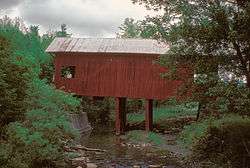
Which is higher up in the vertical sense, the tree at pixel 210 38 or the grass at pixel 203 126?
the tree at pixel 210 38

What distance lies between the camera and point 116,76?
26688mm

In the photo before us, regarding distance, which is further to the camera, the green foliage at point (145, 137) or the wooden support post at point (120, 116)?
the wooden support post at point (120, 116)

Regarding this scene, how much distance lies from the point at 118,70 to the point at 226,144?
35.8 feet

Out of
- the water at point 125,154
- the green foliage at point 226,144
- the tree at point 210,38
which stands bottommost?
the water at point 125,154

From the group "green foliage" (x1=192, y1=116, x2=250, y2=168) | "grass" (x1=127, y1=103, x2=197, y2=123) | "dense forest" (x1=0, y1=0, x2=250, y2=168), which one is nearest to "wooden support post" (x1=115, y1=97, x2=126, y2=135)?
"grass" (x1=127, y1=103, x2=197, y2=123)

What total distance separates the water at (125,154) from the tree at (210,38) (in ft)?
14.7

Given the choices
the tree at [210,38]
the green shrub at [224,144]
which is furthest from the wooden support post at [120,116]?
the tree at [210,38]

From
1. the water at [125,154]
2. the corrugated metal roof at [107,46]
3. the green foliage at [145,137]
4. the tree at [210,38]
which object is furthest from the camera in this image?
the corrugated metal roof at [107,46]

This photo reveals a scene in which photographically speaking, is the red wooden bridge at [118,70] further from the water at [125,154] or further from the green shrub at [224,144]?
the green shrub at [224,144]

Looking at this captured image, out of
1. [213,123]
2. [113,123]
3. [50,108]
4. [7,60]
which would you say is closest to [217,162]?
[213,123]

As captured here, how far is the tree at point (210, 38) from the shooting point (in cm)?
1460

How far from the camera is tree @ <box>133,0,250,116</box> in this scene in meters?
14.6

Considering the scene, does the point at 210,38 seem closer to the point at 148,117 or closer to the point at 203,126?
the point at 203,126

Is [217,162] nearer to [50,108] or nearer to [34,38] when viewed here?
[50,108]
